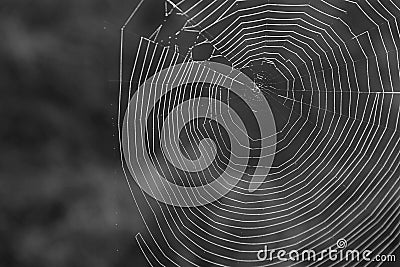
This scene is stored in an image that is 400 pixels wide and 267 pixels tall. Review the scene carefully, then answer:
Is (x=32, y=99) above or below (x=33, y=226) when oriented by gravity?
above

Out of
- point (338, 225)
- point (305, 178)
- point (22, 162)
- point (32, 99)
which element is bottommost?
point (338, 225)

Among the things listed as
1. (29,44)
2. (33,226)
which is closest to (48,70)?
(29,44)

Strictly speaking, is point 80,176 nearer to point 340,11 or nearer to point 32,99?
point 32,99
